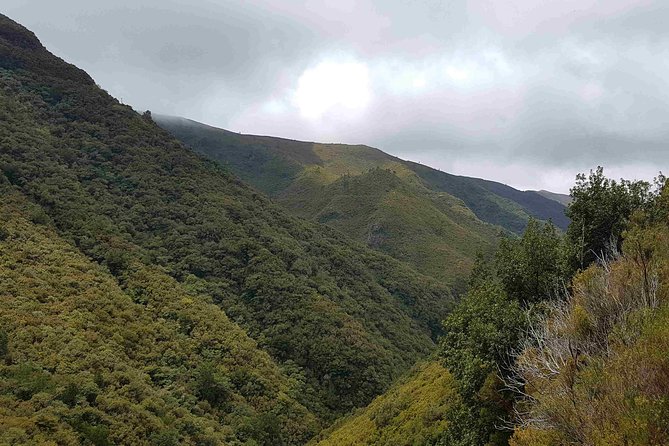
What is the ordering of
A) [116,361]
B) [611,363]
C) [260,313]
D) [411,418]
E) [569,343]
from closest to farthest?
1. [611,363]
2. [569,343]
3. [411,418]
4. [116,361]
5. [260,313]

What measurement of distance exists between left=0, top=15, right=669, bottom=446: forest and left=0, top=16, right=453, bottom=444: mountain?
0.70 ft

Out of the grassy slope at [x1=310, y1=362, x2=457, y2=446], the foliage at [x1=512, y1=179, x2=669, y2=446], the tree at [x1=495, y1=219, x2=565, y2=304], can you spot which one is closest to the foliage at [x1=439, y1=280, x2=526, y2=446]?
the foliage at [x1=512, y1=179, x2=669, y2=446]

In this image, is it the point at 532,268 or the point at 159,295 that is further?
the point at 159,295

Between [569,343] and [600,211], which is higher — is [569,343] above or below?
below

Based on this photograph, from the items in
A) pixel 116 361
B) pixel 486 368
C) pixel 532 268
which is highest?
pixel 532 268

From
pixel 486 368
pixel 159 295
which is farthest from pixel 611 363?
pixel 159 295

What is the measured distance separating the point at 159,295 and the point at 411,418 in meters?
31.5

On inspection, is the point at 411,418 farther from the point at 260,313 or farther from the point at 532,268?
the point at 260,313

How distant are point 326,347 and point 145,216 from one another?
104 ft

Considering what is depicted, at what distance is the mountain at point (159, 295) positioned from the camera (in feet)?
101

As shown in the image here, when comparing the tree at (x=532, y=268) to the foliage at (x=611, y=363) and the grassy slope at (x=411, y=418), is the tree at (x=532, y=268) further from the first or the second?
the grassy slope at (x=411, y=418)

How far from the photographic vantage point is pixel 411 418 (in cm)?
2539

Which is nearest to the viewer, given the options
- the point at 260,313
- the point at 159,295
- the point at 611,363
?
the point at 611,363

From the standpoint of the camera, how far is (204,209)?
68.6 meters
